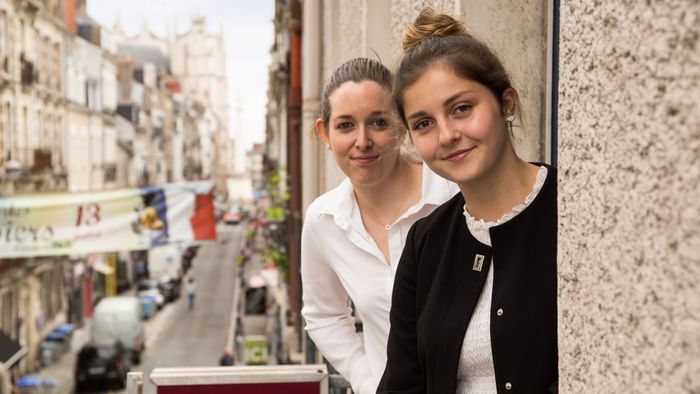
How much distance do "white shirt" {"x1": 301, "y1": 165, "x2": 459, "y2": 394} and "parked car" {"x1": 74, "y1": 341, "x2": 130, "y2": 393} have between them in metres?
18.8

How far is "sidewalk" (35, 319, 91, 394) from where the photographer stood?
71.5 ft

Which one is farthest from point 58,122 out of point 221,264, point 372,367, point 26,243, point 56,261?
point 372,367

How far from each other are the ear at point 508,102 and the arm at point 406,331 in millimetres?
315

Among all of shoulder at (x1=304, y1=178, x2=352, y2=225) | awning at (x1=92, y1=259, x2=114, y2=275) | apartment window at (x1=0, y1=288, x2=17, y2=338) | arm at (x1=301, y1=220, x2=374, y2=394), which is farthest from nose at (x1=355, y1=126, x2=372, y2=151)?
awning at (x1=92, y1=259, x2=114, y2=275)

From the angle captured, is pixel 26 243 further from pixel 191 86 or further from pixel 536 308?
pixel 191 86

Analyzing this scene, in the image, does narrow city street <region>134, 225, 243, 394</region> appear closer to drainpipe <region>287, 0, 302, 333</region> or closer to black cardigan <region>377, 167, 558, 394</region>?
drainpipe <region>287, 0, 302, 333</region>

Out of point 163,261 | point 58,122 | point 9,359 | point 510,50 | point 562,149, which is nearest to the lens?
point 562,149

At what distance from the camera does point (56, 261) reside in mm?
29438

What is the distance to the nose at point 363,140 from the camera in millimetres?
2422

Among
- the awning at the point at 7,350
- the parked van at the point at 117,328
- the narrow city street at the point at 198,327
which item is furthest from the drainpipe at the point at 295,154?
the parked van at the point at 117,328

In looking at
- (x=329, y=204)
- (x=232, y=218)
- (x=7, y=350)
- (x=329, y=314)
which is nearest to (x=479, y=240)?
(x=329, y=204)

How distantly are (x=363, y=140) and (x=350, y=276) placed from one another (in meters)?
0.40

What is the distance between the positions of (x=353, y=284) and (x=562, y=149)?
133 cm

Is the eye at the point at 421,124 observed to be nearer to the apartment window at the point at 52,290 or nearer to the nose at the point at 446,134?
the nose at the point at 446,134
